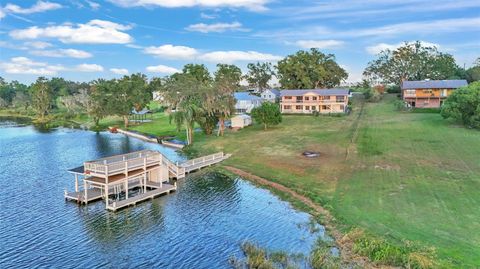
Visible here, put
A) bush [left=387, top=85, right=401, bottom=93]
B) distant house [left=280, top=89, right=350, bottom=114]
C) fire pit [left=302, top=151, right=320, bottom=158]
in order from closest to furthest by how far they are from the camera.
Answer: fire pit [left=302, top=151, right=320, bottom=158], distant house [left=280, top=89, right=350, bottom=114], bush [left=387, top=85, right=401, bottom=93]

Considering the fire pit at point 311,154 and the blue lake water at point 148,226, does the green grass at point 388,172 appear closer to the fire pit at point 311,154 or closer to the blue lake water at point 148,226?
the fire pit at point 311,154

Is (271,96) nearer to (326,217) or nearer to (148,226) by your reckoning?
(326,217)

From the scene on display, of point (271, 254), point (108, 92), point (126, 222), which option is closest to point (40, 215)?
point (126, 222)

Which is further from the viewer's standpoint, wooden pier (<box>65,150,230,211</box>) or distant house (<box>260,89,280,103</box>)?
distant house (<box>260,89,280,103</box>)

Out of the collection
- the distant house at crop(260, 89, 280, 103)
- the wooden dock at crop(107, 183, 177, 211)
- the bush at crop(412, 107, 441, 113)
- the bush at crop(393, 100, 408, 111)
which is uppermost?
the distant house at crop(260, 89, 280, 103)

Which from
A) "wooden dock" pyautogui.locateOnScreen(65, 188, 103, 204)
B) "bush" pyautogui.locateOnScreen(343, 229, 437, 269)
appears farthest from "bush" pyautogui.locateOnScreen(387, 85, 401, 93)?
"wooden dock" pyautogui.locateOnScreen(65, 188, 103, 204)

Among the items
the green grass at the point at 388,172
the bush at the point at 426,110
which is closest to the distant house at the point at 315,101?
the bush at the point at 426,110

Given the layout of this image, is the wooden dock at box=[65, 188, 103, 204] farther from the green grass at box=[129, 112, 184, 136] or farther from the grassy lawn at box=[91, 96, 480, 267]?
the green grass at box=[129, 112, 184, 136]

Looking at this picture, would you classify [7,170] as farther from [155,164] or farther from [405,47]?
[405,47]
